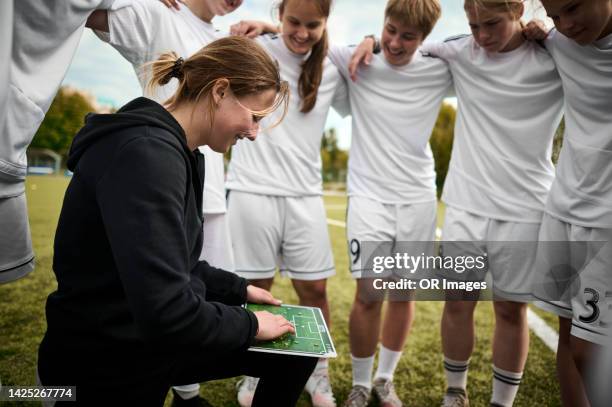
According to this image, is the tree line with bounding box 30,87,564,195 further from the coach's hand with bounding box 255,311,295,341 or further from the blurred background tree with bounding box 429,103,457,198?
the coach's hand with bounding box 255,311,295,341

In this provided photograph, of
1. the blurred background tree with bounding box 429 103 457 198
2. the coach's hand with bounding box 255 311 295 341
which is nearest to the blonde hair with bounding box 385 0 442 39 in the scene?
the coach's hand with bounding box 255 311 295 341

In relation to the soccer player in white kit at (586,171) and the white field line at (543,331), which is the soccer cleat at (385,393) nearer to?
A: the soccer player in white kit at (586,171)

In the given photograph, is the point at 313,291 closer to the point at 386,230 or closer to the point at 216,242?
the point at 386,230

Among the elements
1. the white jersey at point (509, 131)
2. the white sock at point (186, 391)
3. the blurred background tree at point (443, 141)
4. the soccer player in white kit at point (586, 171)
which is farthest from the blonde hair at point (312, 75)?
the blurred background tree at point (443, 141)

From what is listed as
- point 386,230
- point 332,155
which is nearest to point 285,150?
point 386,230

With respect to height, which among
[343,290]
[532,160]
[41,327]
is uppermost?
[532,160]

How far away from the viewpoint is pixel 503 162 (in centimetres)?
238

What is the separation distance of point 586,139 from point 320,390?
185 cm

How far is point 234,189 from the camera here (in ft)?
8.70

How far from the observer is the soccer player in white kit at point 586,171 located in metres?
1.83

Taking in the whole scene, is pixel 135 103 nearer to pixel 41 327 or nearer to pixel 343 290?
pixel 41 327

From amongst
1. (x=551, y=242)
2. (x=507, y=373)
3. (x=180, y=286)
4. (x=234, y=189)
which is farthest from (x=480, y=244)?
(x=180, y=286)

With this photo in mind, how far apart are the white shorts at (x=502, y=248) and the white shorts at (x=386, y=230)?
0.19 metres

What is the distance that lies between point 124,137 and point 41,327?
298 cm
